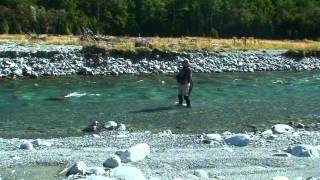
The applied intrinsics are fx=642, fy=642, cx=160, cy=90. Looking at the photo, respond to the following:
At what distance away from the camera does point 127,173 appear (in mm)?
14828

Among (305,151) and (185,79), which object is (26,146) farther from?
(185,79)

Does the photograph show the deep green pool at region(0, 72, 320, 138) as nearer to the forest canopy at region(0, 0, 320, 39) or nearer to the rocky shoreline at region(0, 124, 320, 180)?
the rocky shoreline at region(0, 124, 320, 180)

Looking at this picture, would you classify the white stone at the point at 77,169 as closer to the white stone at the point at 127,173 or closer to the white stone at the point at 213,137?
the white stone at the point at 127,173

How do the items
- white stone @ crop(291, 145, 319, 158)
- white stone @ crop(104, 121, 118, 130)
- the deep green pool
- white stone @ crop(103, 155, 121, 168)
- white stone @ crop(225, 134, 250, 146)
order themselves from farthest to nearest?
the deep green pool
white stone @ crop(104, 121, 118, 130)
white stone @ crop(225, 134, 250, 146)
white stone @ crop(291, 145, 319, 158)
white stone @ crop(103, 155, 121, 168)

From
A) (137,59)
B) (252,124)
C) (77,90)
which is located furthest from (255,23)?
(252,124)

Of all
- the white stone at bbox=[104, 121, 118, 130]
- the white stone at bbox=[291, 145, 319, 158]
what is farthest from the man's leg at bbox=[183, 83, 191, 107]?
the white stone at bbox=[291, 145, 319, 158]

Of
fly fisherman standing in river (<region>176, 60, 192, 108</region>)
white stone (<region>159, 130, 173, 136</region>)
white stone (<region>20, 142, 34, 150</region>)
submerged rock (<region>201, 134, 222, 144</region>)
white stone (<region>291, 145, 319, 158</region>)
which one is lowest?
white stone (<region>159, 130, 173, 136</region>)

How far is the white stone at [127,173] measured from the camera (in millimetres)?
14562

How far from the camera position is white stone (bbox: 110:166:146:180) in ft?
47.8

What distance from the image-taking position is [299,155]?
17.3 m

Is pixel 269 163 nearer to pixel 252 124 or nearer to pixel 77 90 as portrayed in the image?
pixel 252 124

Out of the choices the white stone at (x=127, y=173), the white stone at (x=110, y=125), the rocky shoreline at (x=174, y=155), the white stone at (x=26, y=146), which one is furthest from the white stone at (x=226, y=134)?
the white stone at (x=127, y=173)

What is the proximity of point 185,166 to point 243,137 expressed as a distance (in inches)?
151

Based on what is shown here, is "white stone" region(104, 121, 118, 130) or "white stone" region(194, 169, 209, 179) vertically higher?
"white stone" region(194, 169, 209, 179)
